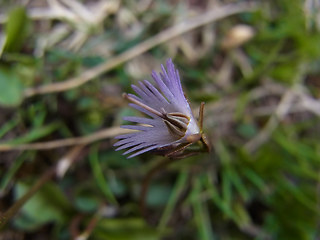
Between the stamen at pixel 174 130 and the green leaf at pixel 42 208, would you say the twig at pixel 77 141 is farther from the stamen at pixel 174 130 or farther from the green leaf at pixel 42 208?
the stamen at pixel 174 130

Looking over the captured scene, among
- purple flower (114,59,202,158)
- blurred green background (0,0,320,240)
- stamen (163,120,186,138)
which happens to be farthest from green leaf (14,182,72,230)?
stamen (163,120,186,138)

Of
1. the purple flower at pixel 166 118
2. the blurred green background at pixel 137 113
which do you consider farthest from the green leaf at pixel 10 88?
the purple flower at pixel 166 118

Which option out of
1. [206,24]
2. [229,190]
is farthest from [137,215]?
[206,24]

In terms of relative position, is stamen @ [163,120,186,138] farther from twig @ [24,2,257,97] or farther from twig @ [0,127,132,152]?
twig @ [24,2,257,97]

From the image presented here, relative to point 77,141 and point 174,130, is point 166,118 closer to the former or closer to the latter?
point 174,130

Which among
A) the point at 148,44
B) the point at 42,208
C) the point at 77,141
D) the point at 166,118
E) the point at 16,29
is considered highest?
the point at 16,29

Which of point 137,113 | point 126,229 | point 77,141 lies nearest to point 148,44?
point 137,113

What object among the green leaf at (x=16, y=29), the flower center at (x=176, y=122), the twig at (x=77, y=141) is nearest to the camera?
Result: the flower center at (x=176, y=122)
